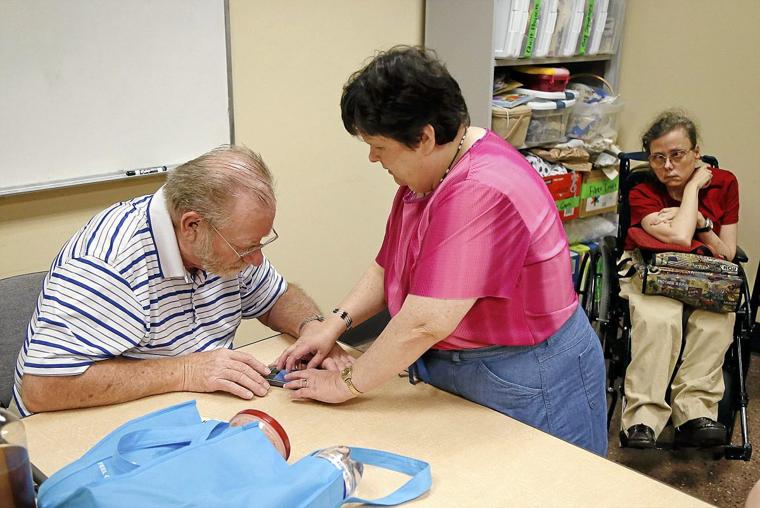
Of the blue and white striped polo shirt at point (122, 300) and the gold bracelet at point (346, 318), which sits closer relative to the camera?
the blue and white striped polo shirt at point (122, 300)

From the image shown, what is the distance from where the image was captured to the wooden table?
1.20m

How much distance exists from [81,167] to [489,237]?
1.65m

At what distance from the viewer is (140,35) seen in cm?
246

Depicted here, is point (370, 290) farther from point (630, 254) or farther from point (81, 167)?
point (630, 254)

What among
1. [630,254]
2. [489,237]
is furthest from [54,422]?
[630,254]

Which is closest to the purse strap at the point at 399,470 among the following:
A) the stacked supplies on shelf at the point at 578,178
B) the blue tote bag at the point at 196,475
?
the blue tote bag at the point at 196,475

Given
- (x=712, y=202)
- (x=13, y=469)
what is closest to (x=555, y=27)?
(x=712, y=202)

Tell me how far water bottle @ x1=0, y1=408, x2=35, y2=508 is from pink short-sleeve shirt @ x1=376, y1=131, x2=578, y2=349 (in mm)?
714

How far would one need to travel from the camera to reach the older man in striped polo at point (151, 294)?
1424mm

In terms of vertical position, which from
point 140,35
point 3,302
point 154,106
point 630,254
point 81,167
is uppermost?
point 140,35

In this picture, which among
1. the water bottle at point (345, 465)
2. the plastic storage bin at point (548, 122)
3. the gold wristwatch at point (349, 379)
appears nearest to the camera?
the water bottle at point (345, 465)

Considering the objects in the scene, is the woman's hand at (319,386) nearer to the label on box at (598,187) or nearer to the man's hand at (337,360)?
the man's hand at (337,360)

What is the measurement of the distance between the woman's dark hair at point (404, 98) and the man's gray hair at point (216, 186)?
27cm

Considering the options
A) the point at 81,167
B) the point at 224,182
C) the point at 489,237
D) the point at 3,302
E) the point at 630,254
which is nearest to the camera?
the point at 489,237
